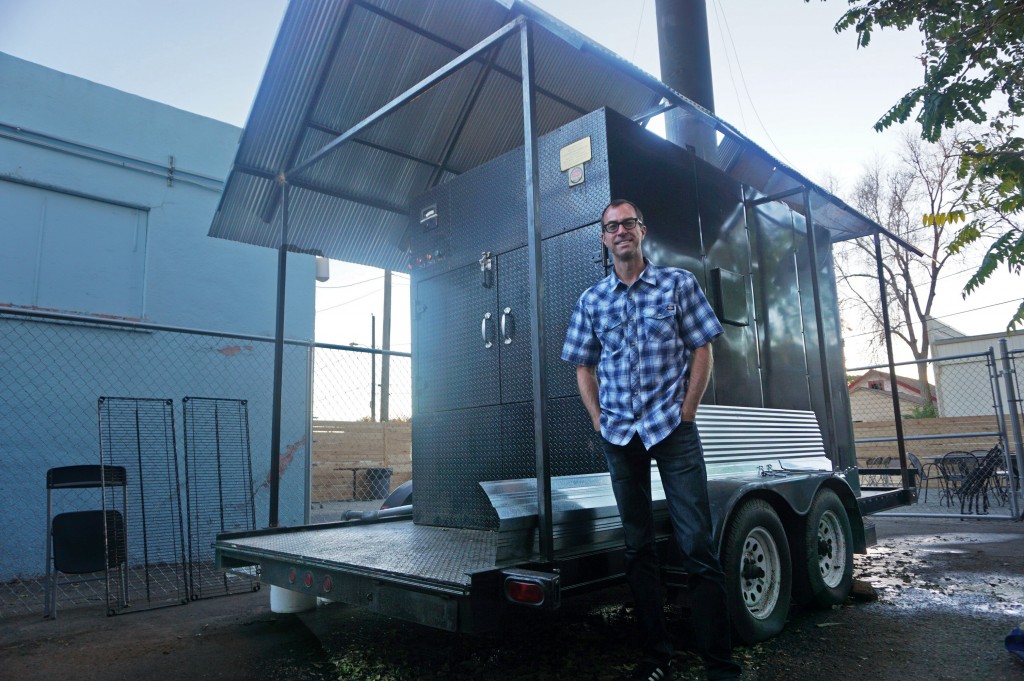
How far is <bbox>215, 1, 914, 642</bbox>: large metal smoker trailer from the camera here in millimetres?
3164

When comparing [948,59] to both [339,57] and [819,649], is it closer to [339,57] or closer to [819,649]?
[819,649]

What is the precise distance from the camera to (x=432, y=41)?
537 centimetres

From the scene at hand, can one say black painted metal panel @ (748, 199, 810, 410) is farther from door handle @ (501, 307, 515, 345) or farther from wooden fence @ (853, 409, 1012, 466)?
wooden fence @ (853, 409, 1012, 466)

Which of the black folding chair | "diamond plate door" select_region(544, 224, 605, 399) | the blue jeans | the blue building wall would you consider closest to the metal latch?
"diamond plate door" select_region(544, 224, 605, 399)

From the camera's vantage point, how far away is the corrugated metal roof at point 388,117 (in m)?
5.19

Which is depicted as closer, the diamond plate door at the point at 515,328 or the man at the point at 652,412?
the man at the point at 652,412

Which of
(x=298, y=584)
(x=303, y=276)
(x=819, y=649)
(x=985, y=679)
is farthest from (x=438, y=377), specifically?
(x=303, y=276)

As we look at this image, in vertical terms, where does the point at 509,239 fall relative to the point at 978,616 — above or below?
above

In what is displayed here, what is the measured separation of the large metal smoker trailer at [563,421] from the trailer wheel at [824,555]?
0.05 feet

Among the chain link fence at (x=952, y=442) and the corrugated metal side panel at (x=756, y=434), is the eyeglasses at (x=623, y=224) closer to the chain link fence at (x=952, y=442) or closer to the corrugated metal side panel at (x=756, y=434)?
the corrugated metal side panel at (x=756, y=434)

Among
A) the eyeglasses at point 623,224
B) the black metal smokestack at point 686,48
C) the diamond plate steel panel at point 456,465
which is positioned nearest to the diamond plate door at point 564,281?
the diamond plate steel panel at point 456,465

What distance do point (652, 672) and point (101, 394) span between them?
23.4 ft

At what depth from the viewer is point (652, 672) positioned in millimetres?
2967

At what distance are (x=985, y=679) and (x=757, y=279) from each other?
3.47 meters
